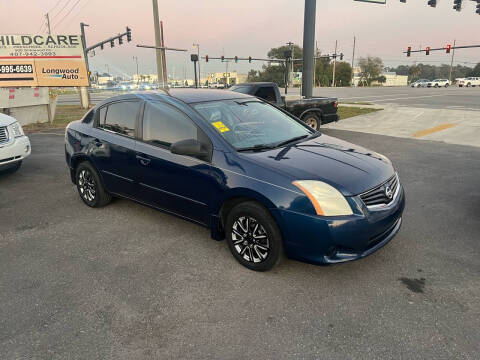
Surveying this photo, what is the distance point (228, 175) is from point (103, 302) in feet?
5.03

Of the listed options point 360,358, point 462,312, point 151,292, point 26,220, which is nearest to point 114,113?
point 26,220

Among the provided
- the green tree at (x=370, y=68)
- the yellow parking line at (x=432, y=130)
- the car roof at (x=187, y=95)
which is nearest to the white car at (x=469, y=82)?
the green tree at (x=370, y=68)

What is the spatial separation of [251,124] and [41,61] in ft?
53.1

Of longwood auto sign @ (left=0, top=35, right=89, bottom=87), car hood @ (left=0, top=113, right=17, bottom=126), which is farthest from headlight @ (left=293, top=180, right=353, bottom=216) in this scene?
longwood auto sign @ (left=0, top=35, right=89, bottom=87)

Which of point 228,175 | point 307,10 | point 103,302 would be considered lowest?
point 103,302

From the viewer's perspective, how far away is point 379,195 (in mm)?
3191

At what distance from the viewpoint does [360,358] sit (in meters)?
2.33

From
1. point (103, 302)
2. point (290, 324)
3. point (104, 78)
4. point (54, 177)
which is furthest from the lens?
point (104, 78)

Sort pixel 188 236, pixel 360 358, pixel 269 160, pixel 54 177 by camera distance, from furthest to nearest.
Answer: pixel 54 177, pixel 188 236, pixel 269 160, pixel 360 358

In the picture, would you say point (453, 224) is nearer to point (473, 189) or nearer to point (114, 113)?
point (473, 189)

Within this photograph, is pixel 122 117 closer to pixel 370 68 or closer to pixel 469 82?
pixel 469 82

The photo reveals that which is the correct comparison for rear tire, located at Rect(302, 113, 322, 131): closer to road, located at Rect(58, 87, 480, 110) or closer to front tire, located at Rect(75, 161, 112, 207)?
front tire, located at Rect(75, 161, 112, 207)

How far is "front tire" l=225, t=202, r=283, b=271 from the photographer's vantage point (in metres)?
3.14

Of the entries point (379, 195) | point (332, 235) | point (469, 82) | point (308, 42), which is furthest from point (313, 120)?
point (469, 82)
